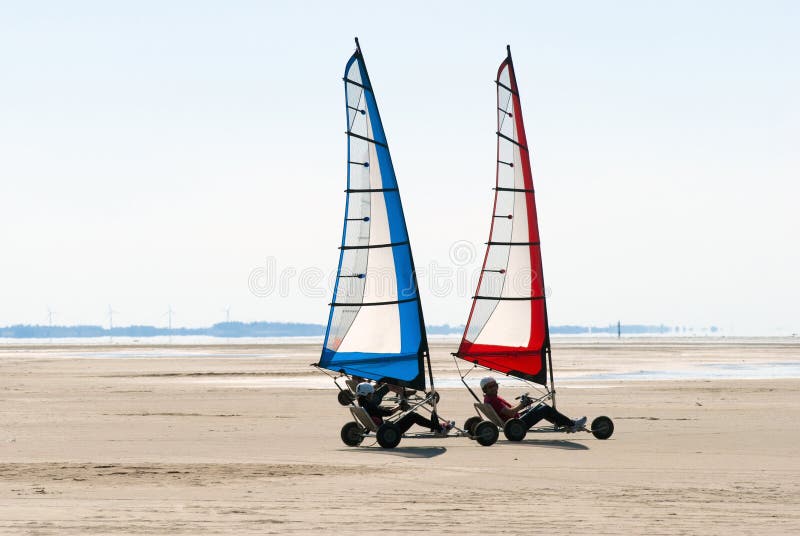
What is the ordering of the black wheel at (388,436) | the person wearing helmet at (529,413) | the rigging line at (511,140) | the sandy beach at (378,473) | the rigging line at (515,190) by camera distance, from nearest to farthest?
1. the sandy beach at (378,473)
2. the black wheel at (388,436)
3. the person wearing helmet at (529,413)
4. the rigging line at (515,190)
5. the rigging line at (511,140)

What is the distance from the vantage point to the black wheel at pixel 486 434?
18.8 metres

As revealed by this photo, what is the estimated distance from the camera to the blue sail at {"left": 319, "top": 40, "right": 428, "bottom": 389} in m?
20.2

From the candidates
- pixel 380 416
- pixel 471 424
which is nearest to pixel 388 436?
pixel 380 416

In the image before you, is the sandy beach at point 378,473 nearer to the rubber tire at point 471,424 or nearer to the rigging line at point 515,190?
the rubber tire at point 471,424

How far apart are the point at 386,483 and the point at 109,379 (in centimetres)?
3125

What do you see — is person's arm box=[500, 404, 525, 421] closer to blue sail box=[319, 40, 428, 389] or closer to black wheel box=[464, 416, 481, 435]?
black wheel box=[464, 416, 481, 435]

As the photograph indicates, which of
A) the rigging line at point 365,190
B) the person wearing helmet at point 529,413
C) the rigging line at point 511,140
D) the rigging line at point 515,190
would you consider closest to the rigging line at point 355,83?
the rigging line at point 365,190

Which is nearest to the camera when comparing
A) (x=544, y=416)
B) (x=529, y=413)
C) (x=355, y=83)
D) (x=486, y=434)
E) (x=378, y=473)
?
(x=378, y=473)

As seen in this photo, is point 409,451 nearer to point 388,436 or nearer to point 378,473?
point 388,436

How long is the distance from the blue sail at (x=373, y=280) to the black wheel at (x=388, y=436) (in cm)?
157

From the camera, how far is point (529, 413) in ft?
64.6

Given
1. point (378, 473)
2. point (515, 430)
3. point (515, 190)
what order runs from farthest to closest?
1. point (515, 190)
2. point (515, 430)
3. point (378, 473)

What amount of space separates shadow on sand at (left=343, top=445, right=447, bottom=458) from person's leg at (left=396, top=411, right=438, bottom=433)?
369mm

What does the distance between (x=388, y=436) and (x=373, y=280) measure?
301 cm
